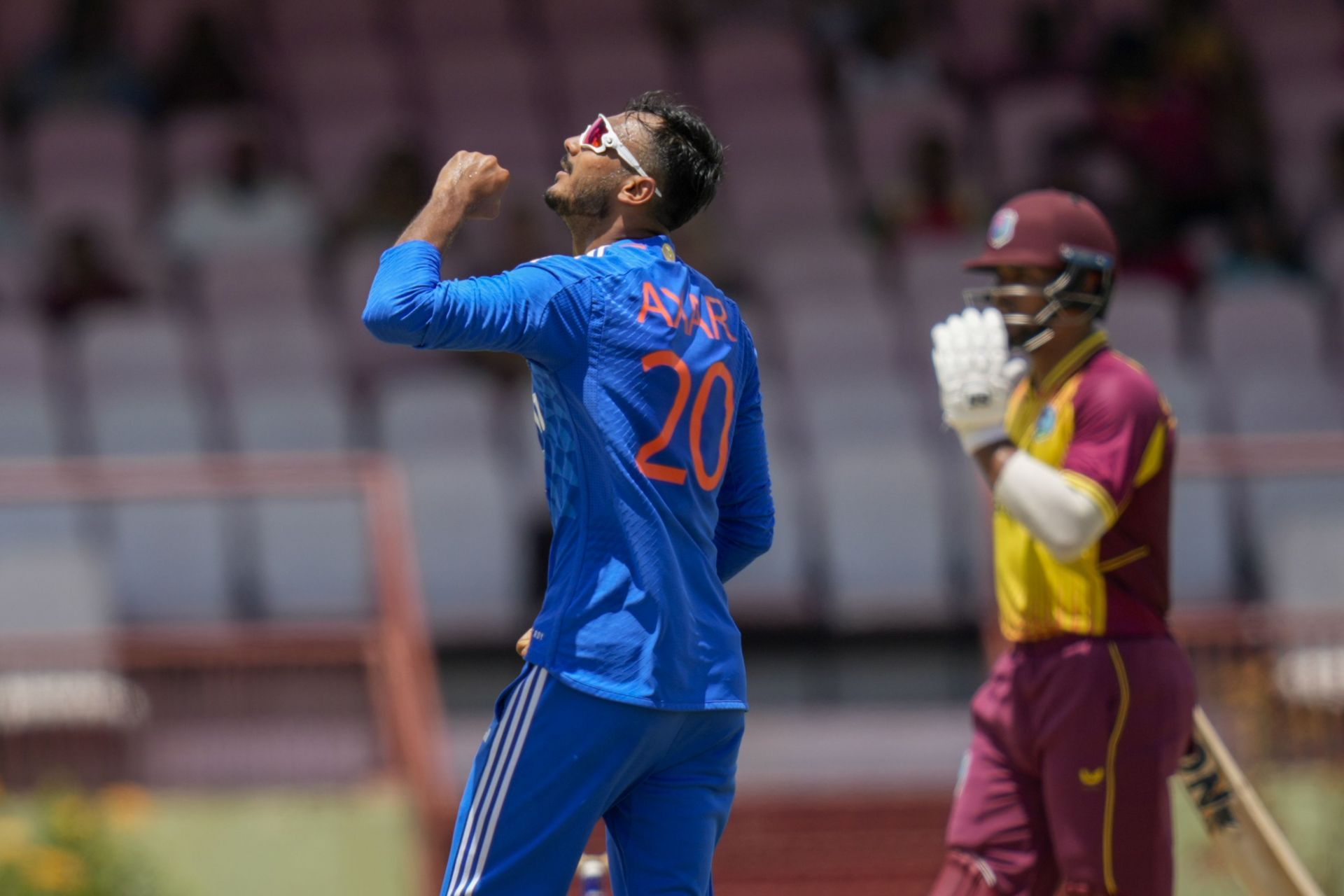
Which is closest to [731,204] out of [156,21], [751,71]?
[751,71]

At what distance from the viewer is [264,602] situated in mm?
8297

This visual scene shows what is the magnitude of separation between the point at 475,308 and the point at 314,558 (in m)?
4.89

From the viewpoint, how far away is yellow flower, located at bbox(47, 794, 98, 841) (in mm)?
7074

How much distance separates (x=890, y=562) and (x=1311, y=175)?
384cm

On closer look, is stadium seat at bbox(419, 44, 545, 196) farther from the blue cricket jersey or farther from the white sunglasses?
the blue cricket jersey

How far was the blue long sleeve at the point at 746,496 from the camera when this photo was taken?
12.8 feet

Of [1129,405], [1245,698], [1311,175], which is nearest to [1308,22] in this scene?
[1311,175]

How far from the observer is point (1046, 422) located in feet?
14.4

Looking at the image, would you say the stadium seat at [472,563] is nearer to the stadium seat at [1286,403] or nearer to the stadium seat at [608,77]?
the stadium seat at [608,77]

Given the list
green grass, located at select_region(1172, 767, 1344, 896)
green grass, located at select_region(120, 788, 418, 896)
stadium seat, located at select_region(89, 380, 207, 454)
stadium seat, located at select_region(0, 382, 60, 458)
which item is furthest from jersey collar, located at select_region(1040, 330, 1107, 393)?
stadium seat, located at select_region(0, 382, 60, 458)

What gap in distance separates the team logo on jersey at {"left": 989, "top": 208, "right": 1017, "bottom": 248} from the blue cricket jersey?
3.47 feet

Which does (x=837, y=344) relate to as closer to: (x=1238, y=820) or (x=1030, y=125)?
(x=1030, y=125)

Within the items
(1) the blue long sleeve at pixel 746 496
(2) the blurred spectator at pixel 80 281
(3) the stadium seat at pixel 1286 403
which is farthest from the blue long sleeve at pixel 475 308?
(2) the blurred spectator at pixel 80 281

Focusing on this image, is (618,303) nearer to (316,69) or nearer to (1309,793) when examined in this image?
(1309,793)
